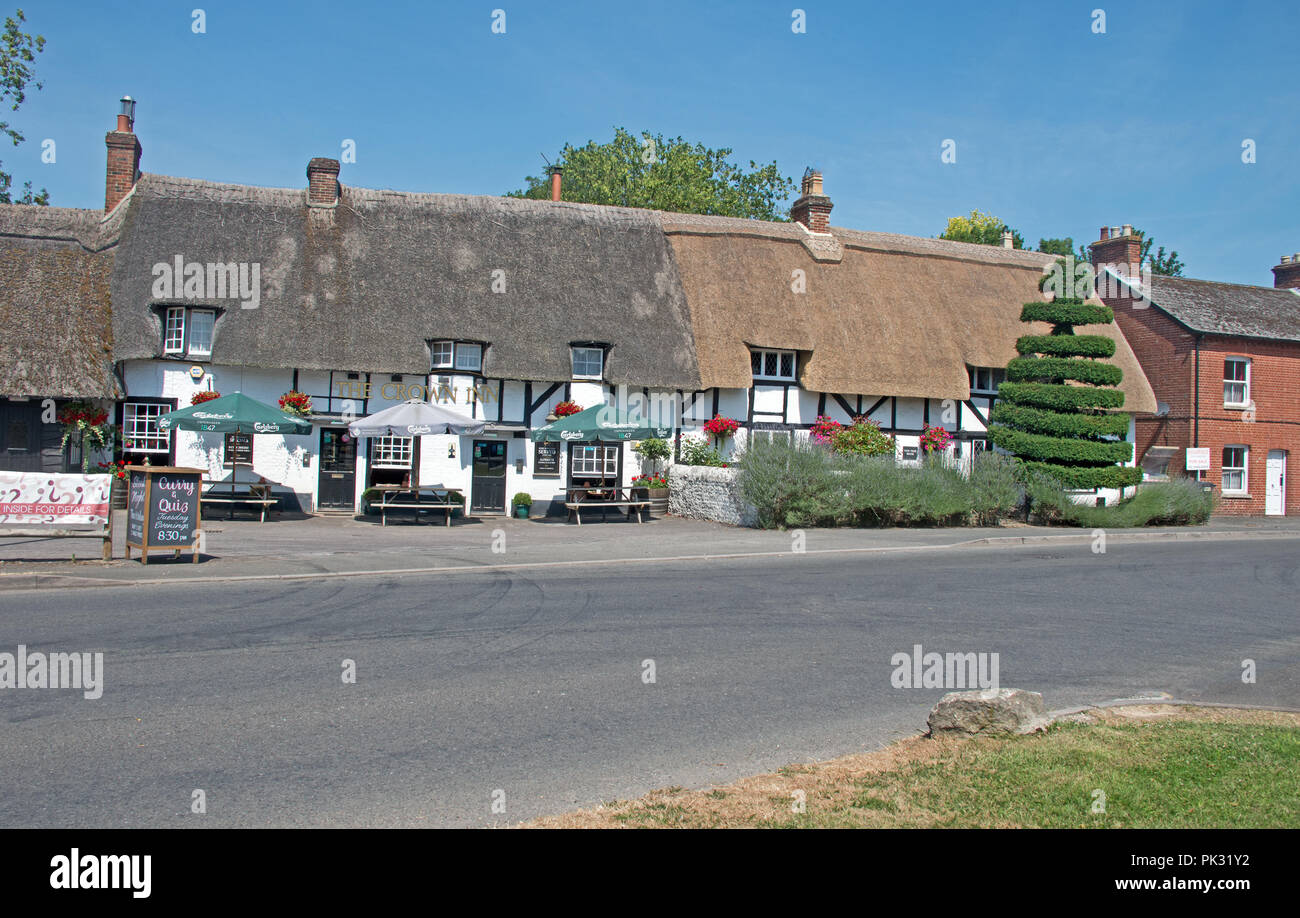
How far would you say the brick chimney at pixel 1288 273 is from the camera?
36.7 meters

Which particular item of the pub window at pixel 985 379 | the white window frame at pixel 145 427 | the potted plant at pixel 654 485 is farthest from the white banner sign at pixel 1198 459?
the white window frame at pixel 145 427

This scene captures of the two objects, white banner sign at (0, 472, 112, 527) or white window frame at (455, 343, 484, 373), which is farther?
white window frame at (455, 343, 484, 373)

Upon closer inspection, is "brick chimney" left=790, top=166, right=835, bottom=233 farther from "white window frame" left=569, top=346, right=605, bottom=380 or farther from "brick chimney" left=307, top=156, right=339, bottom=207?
"brick chimney" left=307, top=156, right=339, bottom=207

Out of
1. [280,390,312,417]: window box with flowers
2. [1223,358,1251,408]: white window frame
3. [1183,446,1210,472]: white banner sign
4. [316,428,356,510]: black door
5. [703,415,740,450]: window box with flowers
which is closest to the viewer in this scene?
[280,390,312,417]: window box with flowers

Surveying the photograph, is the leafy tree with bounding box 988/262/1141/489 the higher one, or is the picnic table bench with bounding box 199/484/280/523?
the leafy tree with bounding box 988/262/1141/489

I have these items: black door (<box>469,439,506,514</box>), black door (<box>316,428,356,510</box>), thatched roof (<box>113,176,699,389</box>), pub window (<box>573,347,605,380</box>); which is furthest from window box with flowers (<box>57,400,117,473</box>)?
pub window (<box>573,347,605,380</box>)

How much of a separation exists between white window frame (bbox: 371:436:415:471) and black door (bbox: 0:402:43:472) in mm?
7429

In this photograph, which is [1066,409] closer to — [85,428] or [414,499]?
[414,499]

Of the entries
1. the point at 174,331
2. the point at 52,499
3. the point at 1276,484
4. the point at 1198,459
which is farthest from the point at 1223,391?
the point at 52,499

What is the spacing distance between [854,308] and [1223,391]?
13.2 metres

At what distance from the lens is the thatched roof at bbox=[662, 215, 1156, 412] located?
26.6 metres

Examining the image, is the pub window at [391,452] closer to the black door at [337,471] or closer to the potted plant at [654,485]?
the black door at [337,471]

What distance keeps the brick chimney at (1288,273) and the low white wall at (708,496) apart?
27584 millimetres
